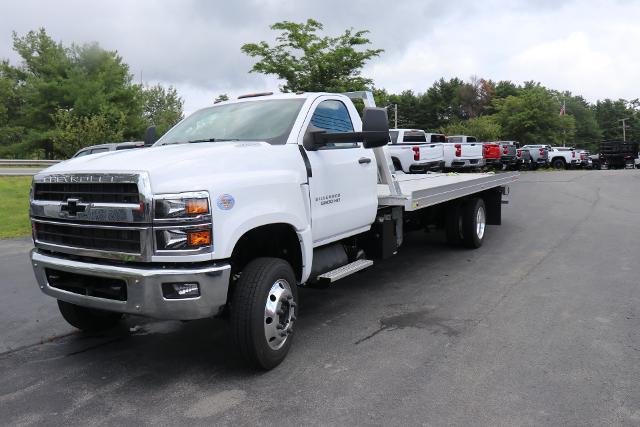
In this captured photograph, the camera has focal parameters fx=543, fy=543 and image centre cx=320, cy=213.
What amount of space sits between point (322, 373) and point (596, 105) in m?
135

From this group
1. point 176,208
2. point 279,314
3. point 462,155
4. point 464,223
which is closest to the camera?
point 176,208

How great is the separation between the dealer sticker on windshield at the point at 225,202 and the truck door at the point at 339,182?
1.03 meters

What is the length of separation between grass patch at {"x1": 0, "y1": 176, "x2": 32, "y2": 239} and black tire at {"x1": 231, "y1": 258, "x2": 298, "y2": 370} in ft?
27.1

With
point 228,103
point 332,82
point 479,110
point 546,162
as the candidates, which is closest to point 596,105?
point 479,110

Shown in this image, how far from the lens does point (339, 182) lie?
196 inches

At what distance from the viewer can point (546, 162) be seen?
3619cm

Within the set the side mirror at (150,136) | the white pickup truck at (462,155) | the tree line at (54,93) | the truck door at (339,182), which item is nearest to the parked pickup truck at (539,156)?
the white pickup truck at (462,155)

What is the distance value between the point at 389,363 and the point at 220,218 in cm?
171

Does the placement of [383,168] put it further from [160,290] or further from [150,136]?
[160,290]

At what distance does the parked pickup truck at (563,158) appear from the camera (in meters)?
37.0

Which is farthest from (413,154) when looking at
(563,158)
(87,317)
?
(563,158)

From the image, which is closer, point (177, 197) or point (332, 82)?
point (177, 197)

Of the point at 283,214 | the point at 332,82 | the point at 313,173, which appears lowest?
the point at 283,214

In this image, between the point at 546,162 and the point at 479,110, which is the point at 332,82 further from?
the point at 479,110
